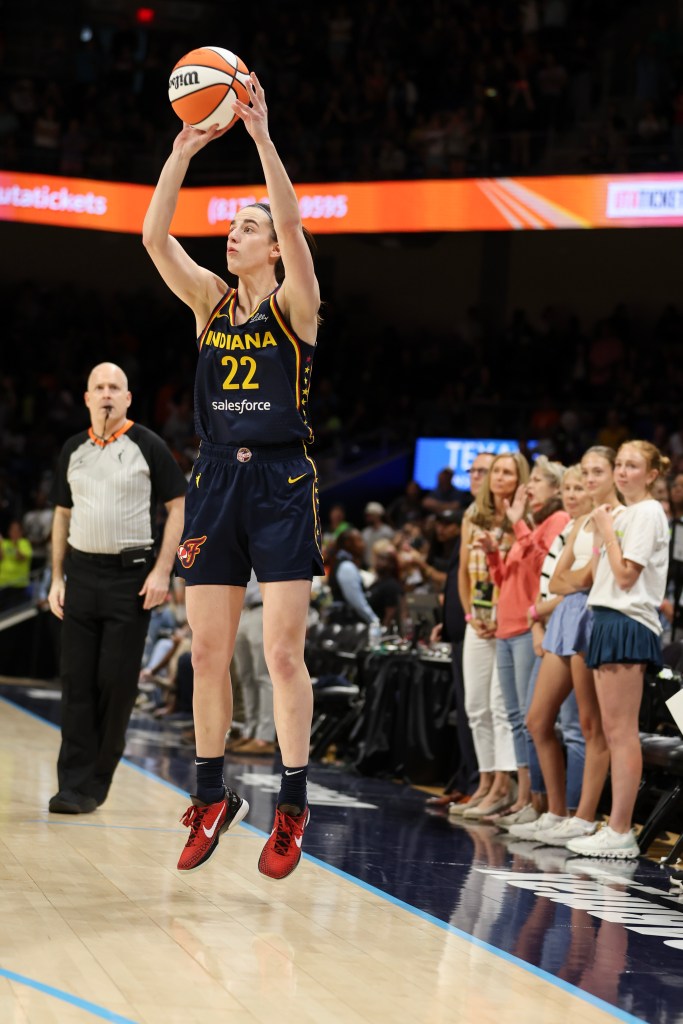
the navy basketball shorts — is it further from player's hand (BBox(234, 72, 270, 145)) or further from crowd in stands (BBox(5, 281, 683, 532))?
crowd in stands (BBox(5, 281, 683, 532))

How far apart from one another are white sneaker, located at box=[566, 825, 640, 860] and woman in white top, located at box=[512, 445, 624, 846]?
0.69ft

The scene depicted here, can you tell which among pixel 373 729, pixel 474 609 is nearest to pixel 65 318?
pixel 373 729

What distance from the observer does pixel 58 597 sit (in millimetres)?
6359

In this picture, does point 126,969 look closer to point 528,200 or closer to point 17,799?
point 17,799

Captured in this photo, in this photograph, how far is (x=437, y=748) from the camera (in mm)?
8766

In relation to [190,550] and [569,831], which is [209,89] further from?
[569,831]

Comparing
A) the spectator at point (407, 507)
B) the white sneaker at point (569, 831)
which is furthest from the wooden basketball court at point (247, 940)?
the spectator at point (407, 507)

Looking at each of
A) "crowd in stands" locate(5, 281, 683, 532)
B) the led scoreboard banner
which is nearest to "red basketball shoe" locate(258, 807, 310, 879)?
"crowd in stands" locate(5, 281, 683, 532)

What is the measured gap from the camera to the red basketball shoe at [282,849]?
4.30 metres

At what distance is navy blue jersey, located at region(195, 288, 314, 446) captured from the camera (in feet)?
14.3

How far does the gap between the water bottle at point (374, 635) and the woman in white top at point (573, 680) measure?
→ 9.71 ft

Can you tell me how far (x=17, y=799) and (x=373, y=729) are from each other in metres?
3.14

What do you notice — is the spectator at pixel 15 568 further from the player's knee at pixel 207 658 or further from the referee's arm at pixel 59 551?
the player's knee at pixel 207 658

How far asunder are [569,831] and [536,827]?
274 mm
